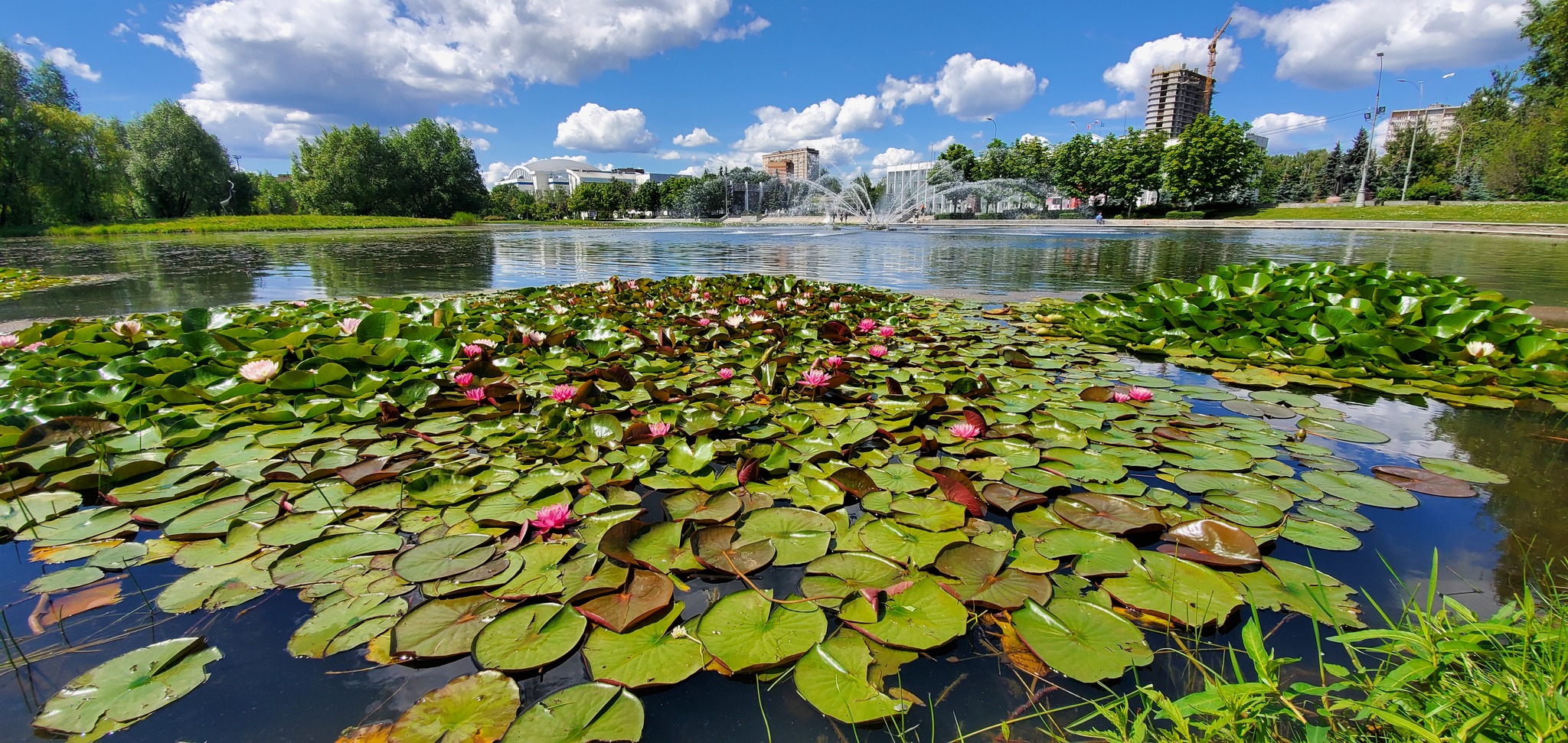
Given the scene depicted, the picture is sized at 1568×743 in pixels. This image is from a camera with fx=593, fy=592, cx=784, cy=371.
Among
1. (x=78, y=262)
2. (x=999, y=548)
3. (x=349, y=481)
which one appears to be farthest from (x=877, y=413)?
(x=78, y=262)

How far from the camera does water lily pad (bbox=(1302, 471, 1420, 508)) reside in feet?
5.34

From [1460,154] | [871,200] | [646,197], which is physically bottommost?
[871,200]

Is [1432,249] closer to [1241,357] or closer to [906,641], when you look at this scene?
[1241,357]

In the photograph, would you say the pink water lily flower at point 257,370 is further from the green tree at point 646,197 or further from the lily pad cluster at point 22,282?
the green tree at point 646,197

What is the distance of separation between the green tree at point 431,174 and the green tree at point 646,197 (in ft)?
89.1

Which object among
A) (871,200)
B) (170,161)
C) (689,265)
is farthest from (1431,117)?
(170,161)

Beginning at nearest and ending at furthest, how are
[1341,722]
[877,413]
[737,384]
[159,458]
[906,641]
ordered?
[1341,722] → [906,641] → [159,458] → [877,413] → [737,384]

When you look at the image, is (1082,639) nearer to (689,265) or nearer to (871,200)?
(689,265)

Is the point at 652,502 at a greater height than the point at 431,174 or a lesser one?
lesser

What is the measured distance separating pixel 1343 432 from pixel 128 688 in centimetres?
336

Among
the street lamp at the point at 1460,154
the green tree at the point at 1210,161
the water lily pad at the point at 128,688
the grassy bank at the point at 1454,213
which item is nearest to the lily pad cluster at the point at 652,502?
the water lily pad at the point at 128,688

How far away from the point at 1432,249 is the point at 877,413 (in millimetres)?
15949

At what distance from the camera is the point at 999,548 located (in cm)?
138

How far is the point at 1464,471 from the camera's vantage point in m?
1.81
